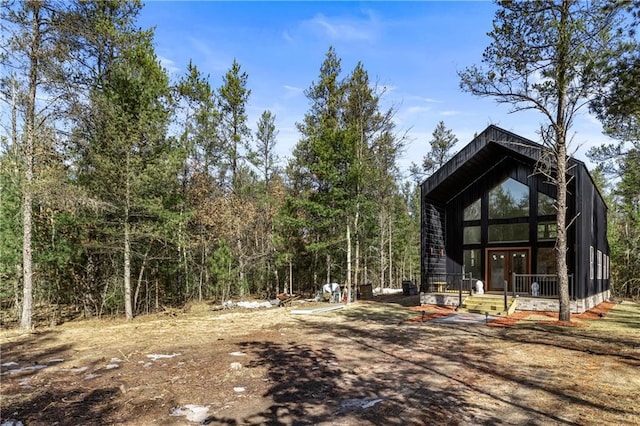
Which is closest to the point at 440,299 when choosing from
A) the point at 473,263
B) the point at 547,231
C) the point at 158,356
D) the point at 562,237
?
the point at 473,263

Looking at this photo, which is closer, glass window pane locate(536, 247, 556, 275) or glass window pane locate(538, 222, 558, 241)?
glass window pane locate(536, 247, 556, 275)

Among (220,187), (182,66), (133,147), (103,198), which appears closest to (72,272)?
(103,198)

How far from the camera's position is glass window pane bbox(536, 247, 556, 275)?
14.5m

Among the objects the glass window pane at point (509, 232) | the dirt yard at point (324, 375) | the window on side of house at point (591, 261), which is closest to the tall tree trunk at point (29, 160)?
the dirt yard at point (324, 375)

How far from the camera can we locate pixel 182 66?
58.5 feet

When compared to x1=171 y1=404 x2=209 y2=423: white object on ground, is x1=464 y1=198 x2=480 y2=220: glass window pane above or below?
above

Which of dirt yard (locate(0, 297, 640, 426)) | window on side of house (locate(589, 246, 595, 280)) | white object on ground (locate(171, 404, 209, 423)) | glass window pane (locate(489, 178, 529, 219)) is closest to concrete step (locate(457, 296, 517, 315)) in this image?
dirt yard (locate(0, 297, 640, 426))

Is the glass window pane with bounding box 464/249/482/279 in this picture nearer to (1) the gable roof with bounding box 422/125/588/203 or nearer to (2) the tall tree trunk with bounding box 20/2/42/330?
(1) the gable roof with bounding box 422/125/588/203

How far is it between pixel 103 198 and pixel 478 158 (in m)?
14.3

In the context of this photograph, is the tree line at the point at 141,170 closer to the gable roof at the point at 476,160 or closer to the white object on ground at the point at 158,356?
the gable roof at the point at 476,160

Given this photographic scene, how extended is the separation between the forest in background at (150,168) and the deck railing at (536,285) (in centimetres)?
635

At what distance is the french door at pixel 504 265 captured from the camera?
50.3 feet

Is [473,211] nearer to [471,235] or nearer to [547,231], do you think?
[471,235]

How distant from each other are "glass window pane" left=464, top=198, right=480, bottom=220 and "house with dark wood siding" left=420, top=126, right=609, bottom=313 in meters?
0.04
